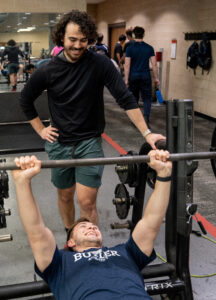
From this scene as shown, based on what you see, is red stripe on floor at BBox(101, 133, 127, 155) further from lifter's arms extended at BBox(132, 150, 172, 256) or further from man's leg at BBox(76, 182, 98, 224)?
lifter's arms extended at BBox(132, 150, 172, 256)

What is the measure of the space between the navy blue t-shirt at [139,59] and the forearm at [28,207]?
4213 mm

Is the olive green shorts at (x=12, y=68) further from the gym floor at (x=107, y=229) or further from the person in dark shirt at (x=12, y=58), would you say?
the gym floor at (x=107, y=229)

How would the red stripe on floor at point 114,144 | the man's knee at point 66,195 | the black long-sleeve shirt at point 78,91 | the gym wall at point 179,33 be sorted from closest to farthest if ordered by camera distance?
the black long-sleeve shirt at point 78,91, the man's knee at point 66,195, the red stripe on floor at point 114,144, the gym wall at point 179,33

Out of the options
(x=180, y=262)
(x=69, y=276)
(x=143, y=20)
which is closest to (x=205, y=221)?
(x=180, y=262)

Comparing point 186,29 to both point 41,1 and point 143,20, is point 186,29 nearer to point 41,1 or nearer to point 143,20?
point 143,20

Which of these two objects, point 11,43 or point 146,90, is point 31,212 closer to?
point 146,90

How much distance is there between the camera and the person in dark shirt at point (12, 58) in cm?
711

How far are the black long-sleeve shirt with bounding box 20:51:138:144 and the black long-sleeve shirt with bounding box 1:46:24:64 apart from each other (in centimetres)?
551

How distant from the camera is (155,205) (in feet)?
4.85

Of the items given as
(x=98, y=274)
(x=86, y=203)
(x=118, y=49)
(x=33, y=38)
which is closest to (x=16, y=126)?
(x=33, y=38)

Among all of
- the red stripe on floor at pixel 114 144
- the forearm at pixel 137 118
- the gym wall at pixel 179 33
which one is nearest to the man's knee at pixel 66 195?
the forearm at pixel 137 118

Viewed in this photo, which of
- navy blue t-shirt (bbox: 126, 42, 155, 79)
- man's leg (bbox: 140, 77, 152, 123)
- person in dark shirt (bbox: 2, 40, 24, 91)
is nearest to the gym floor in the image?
man's leg (bbox: 140, 77, 152, 123)

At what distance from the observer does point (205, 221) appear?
9.43ft

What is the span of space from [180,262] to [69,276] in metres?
0.70
